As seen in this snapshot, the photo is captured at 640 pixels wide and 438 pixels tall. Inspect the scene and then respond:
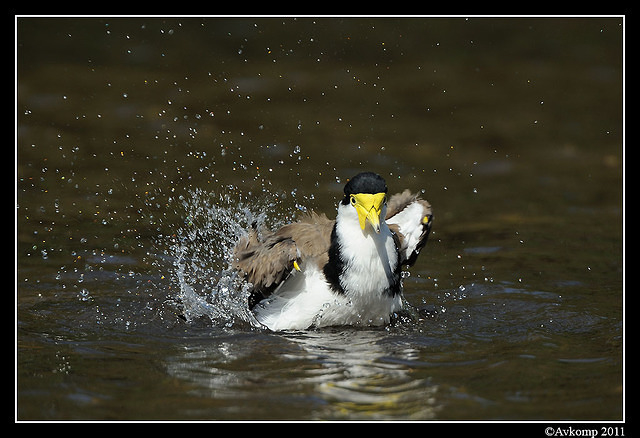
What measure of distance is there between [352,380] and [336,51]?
929cm

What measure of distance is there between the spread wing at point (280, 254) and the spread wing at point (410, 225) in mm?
674

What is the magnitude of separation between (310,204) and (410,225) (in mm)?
2540

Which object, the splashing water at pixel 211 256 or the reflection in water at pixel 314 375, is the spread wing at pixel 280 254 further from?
the reflection in water at pixel 314 375

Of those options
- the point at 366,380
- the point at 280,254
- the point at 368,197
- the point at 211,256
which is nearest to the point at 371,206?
the point at 368,197

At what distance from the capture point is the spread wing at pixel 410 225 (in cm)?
867

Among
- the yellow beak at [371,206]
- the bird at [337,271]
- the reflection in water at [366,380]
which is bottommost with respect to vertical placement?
the reflection in water at [366,380]

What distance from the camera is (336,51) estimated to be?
50.3 feet

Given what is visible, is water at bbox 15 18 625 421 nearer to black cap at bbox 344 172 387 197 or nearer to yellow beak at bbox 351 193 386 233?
yellow beak at bbox 351 193 386 233

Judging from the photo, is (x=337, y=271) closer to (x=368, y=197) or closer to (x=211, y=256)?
(x=368, y=197)

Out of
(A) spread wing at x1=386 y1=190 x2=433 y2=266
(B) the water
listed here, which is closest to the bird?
(B) the water

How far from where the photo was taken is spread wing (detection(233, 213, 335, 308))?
7.91 meters

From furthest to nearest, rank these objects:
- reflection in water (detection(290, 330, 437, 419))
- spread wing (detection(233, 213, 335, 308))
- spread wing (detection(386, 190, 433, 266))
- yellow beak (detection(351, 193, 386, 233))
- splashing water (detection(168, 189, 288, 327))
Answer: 1. spread wing (detection(386, 190, 433, 266))
2. splashing water (detection(168, 189, 288, 327))
3. spread wing (detection(233, 213, 335, 308))
4. yellow beak (detection(351, 193, 386, 233))
5. reflection in water (detection(290, 330, 437, 419))

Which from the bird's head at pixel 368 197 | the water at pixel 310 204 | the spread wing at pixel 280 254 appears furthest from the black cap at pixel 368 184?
the water at pixel 310 204

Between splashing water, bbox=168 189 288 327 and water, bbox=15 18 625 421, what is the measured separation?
0.03m
